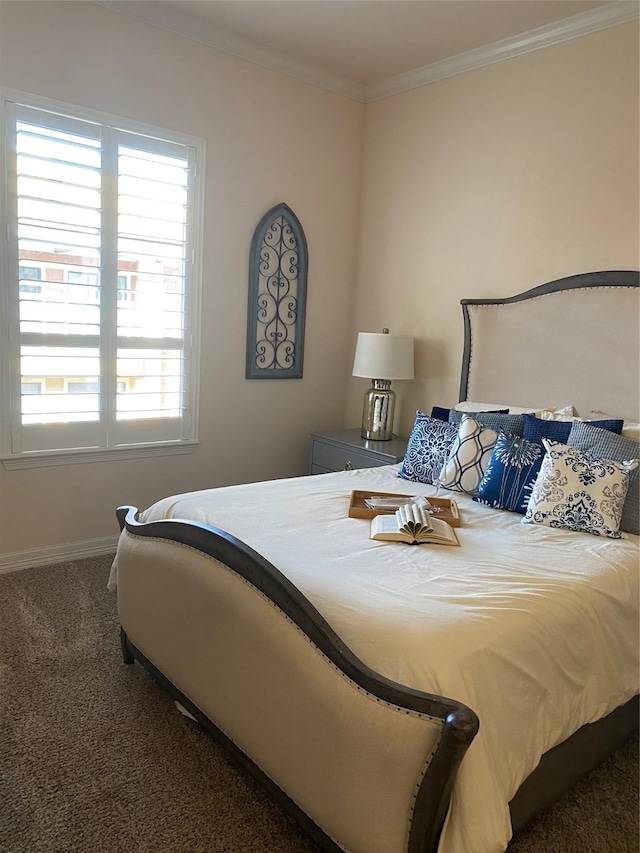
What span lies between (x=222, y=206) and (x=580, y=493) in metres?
2.56

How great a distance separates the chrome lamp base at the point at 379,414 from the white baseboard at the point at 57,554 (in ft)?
5.38

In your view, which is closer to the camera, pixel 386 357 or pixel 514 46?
pixel 514 46

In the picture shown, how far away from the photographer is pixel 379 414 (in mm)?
3977

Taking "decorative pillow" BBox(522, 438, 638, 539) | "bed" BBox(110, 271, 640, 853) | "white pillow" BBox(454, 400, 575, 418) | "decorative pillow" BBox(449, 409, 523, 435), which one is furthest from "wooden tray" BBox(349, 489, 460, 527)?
"white pillow" BBox(454, 400, 575, 418)

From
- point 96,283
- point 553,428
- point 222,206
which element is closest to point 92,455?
point 96,283

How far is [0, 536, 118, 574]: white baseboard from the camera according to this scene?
3.36 m

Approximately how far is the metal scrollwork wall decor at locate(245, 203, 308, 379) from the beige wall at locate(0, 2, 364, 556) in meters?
0.06

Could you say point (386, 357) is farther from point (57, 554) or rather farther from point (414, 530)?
point (57, 554)

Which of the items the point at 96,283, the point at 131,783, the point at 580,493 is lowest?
the point at 131,783

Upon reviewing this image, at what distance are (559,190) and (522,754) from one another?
271 centimetres

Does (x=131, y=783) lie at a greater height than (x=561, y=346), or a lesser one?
lesser

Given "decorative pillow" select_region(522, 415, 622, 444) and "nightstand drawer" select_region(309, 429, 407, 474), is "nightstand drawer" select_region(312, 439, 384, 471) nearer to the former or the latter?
"nightstand drawer" select_region(309, 429, 407, 474)

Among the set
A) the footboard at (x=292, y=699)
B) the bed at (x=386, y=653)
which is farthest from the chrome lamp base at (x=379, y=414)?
the footboard at (x=292, y=699)

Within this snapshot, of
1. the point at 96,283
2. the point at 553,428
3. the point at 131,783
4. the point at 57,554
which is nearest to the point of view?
the point at 131,783
